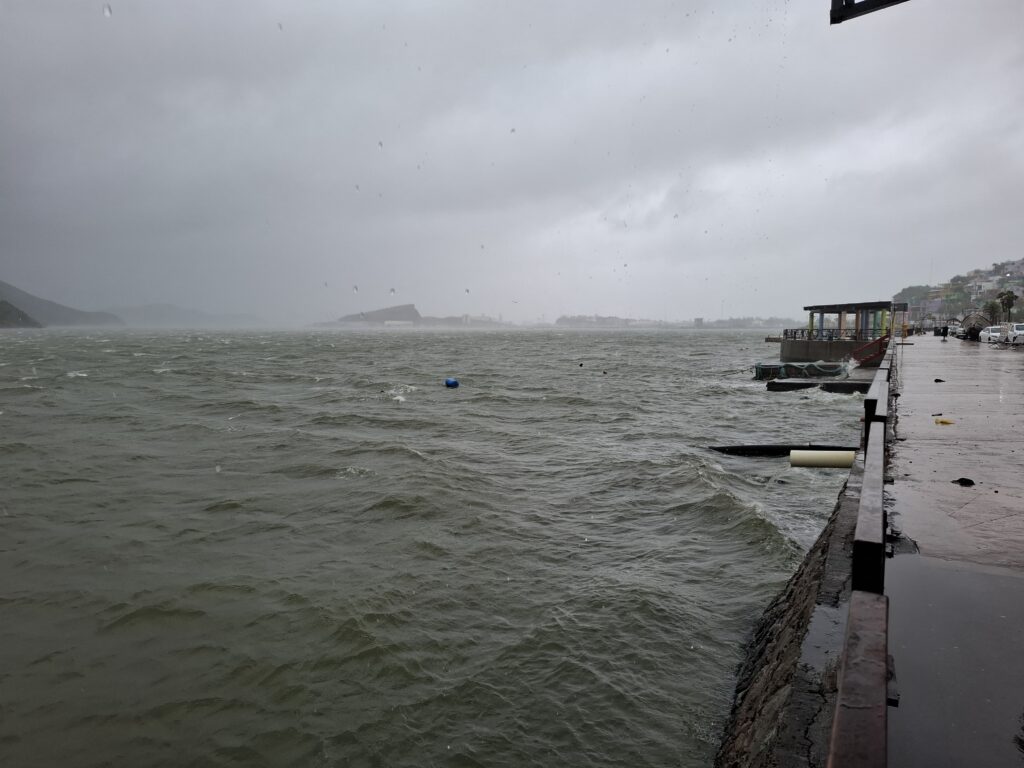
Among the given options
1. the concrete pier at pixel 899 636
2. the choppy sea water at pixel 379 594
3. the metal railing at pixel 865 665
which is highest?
the metal railing at pixel 865 665

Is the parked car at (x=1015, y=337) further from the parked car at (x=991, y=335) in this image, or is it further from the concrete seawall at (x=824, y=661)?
the concrete seawall at (x=824, y=661)

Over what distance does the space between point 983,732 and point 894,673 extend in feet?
1.81

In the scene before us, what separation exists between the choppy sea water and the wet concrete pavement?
208 centimetres

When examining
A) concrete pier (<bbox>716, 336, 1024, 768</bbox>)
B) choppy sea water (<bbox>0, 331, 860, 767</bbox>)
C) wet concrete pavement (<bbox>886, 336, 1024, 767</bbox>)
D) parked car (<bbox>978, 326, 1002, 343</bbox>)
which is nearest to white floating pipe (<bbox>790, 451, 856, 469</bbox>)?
choppy sea water (<bbox>0, 331, 860, 767</bbox>)

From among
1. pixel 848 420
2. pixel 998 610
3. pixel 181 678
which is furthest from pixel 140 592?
pixel 848 420

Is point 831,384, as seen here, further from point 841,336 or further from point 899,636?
point 899,636

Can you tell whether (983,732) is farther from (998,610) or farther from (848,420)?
(848,420)

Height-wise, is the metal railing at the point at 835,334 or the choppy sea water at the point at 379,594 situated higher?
the metal railing at the point at 835,334

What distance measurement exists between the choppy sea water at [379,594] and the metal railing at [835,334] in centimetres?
3931

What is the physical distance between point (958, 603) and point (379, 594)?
6.47m

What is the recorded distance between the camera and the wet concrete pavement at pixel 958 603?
3180mm

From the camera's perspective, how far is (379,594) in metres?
8.11

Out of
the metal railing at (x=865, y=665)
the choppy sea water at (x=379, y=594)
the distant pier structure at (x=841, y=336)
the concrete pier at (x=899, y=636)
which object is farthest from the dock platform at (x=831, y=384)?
the metal railing at (x=865, y=665)


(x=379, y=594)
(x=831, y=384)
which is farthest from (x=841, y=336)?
(x=379, y=594)
